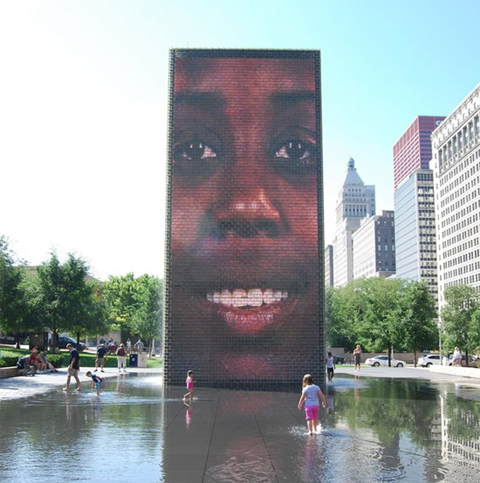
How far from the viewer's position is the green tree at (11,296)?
37.4m

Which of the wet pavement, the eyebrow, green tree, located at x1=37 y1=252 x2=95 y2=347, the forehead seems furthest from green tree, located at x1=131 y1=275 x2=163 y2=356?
the wet pavement

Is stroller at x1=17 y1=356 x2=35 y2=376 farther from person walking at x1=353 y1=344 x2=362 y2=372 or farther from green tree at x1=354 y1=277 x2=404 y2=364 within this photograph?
green tree at x1=354 y1=277 x2=404 y2=364

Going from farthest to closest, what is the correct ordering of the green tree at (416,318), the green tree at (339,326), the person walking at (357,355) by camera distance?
the green tree at (339,326), the green tree at (416,318), the person walking at (357,355)

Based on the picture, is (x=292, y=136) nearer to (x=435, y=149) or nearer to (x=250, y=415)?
(x=250, y=415)

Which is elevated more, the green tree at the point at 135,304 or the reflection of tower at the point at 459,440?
the green tree at the point at 135,304

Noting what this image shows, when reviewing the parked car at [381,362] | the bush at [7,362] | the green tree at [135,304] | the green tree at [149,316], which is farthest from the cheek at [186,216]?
the parked car at [381,362]

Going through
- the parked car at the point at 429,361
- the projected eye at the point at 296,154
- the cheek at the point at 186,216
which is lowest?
the parked car at the point at 429,361

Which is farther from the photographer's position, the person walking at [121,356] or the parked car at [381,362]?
the parked car at [381,362]

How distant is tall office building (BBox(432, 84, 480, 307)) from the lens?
12706cm

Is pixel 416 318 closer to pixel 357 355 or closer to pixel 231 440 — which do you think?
pixel 357 355

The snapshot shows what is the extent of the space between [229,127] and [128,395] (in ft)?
43.1

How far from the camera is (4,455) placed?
10328 mm

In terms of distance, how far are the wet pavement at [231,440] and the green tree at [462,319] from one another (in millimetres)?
46646

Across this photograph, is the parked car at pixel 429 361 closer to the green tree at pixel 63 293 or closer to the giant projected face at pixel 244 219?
the green tree at pixel 63 293
